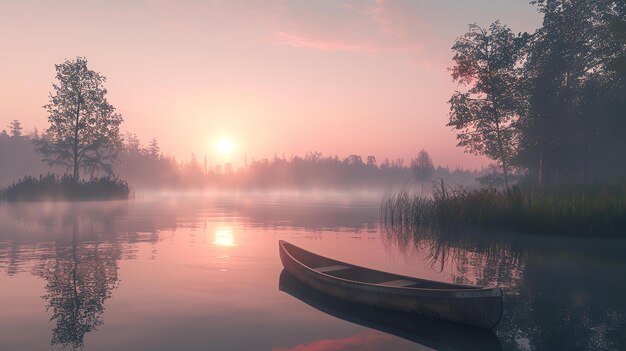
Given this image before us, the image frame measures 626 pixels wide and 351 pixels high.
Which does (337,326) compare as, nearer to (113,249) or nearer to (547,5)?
(113,249)

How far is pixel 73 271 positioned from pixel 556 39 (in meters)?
48.7

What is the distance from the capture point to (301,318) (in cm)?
989

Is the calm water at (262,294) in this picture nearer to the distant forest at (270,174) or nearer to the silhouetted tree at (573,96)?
the silhouetted tree at (573,96)

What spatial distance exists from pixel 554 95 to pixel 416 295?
43313 mm

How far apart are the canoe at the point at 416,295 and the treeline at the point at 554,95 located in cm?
3823

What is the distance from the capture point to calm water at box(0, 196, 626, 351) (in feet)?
27.7

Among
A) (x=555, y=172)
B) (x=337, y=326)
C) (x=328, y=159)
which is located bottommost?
(x=337, y=326)

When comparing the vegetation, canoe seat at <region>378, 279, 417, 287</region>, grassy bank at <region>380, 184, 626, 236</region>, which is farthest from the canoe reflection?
the vegetation

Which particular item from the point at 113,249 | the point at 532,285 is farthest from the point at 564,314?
the point at 113,249

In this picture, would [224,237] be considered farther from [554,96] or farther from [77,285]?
[554,96]

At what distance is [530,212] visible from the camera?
23.7m

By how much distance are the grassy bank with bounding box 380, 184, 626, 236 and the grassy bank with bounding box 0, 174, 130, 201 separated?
39.7m

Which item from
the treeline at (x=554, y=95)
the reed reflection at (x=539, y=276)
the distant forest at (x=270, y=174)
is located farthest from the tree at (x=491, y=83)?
the distant forest at (x=270, y=174)

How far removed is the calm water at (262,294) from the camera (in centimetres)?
843
